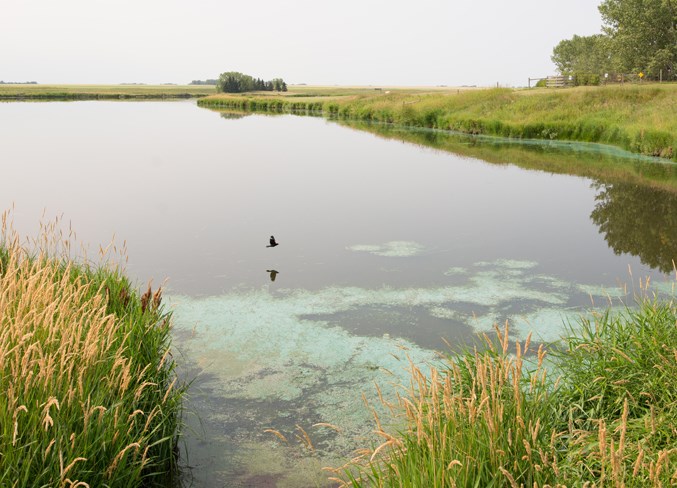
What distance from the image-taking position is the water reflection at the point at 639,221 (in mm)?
12534

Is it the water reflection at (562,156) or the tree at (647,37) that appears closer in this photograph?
the water reflection at (562,156)

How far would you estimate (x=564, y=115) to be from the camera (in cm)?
3559

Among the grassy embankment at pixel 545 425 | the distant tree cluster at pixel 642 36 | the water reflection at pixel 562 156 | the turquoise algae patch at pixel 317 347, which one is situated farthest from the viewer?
the distant tree cluster at pixel 642 36

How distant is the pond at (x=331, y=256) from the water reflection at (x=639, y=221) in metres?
0.07

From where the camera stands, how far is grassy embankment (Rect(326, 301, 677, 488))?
3.30 meters

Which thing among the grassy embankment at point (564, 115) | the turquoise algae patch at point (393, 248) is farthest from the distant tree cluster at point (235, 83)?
the turquoise algae patch at point (393, 248)

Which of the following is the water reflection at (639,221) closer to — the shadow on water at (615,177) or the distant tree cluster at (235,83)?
the shadow on water at (615,177)

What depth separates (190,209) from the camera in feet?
Answer: 56.6

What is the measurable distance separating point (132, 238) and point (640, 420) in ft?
37.8

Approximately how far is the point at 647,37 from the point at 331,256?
2289 inches

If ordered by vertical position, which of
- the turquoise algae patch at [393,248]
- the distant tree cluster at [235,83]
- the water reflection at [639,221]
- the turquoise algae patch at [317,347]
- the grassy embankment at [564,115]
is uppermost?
the distant tree cluster at [235,83]

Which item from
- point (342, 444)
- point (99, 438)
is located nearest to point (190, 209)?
point (342, 444)

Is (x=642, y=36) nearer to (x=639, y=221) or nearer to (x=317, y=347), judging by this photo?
(x=639, y=221)

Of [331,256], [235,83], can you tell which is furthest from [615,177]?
[235,83]
